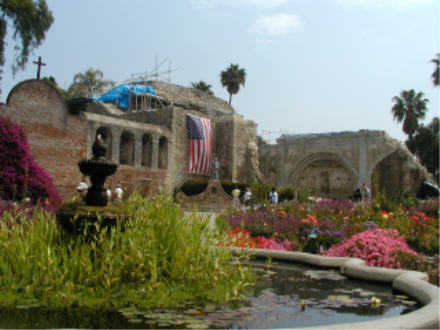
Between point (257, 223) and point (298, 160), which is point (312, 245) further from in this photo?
point (298, 160)

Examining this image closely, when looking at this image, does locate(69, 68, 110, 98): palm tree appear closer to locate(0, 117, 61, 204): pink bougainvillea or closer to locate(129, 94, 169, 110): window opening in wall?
locate(129, 94, 169, 110): window opening in wall

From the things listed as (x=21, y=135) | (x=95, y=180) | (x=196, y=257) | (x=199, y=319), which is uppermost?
(x=21, y=135)

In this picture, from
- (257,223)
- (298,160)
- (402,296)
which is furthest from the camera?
(298,160)

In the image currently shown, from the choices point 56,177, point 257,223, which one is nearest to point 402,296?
point 257,223

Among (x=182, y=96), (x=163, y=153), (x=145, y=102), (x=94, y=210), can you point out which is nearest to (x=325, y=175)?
(x=163, y=153)

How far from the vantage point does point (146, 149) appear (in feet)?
78.1

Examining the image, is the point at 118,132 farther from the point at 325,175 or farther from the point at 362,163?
the point at 362,163

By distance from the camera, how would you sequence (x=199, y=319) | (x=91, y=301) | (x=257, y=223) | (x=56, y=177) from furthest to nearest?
(x=56, y=177), (x=257, y=223), (x=91, y=301), (x=199, y=319)

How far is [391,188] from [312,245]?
Result: 21345mm

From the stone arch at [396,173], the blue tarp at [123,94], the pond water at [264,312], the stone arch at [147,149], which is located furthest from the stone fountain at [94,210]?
the blue tarp at [123,94]

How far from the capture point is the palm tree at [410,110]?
37.7 m

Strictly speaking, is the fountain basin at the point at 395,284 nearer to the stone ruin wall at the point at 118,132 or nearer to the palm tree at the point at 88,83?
the stone ruin wall at the point at 118,132

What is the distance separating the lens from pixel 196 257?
393cm

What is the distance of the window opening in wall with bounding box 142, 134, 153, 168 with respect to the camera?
2338 centimetres
